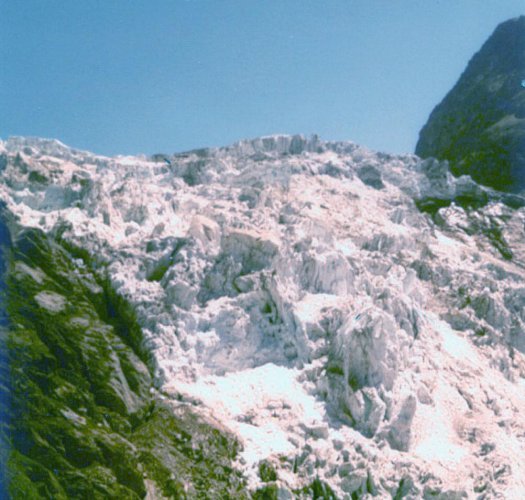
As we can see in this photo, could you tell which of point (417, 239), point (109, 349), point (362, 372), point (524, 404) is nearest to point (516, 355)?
point (524, 404)

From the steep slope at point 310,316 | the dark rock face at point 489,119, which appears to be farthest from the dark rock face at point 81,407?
the dark rock face at point 489,119

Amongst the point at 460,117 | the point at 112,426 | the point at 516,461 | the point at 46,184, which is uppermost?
the point at 460,117

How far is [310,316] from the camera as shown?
27.4 meters

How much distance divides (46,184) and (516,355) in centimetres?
2667

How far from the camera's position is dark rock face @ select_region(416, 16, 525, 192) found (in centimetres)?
5966

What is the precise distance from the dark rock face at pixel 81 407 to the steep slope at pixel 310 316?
2.96 feet

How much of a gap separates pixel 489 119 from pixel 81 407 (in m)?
57.3

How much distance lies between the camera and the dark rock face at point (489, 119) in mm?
59656

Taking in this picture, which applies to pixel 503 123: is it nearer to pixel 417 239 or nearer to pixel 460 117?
pixel 460 117

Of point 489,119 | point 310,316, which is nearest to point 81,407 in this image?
point 310,316

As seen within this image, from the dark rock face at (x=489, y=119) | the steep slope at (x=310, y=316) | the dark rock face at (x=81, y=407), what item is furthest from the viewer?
the dark rock face at (x=489, y=119)

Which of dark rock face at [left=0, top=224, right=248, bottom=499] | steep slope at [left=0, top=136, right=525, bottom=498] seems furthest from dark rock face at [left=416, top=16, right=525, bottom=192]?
dark rock face at [left=0, top=224, right=248, bottom=499]

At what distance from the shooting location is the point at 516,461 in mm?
23500

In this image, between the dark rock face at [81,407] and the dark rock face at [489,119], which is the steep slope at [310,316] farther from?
the dark rock face at [489,119]
